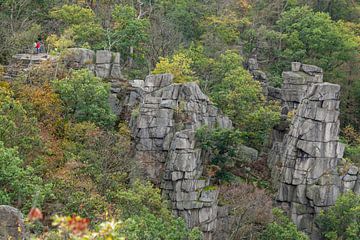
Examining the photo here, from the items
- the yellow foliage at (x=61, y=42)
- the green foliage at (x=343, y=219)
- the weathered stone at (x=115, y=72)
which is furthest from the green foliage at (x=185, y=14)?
the green foliage at (x=343, y=219)

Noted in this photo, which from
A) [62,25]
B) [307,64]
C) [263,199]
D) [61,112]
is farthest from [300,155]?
[62,25]

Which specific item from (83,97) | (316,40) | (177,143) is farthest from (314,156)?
(83,97)

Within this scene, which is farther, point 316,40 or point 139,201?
point 316,40

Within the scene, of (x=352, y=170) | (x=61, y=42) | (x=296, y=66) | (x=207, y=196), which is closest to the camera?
(x=207, y=196)

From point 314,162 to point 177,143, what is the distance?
8830mm

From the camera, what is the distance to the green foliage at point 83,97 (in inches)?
1267

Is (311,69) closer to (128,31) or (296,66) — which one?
(296,66)

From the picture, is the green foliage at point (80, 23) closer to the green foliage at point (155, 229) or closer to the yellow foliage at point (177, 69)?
the yellow foliage at point (177, 69)

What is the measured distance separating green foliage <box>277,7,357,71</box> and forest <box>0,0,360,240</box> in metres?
0.12

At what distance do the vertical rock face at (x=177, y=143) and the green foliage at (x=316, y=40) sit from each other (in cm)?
1264

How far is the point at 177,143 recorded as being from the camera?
3322 cm

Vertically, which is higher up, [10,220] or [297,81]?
[297,81]

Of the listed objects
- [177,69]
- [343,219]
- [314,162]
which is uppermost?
[177,69]

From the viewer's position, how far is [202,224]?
32.5m
